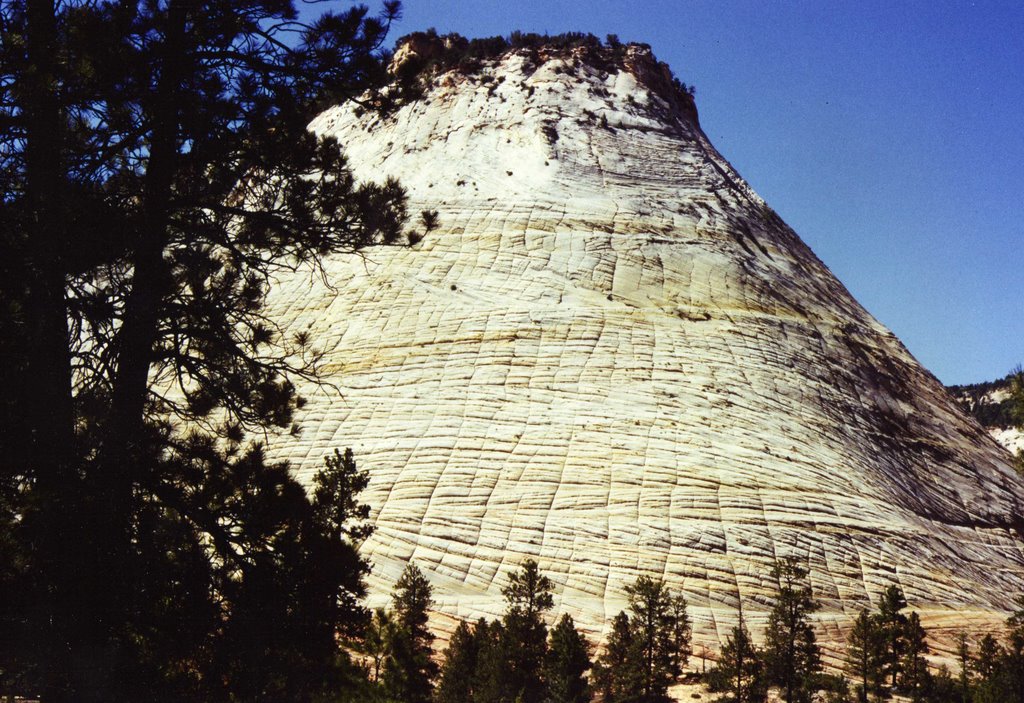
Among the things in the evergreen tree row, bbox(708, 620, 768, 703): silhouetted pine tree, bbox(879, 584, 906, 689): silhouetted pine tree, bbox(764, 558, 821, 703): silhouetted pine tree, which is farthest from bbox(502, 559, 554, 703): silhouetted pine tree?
bbox(879, 584, 906, 689): silhouetted pine tree

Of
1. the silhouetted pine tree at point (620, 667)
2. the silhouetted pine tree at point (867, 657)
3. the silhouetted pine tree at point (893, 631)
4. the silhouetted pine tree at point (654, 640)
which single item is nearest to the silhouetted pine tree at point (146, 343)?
the silhouetted pine tree at point (620, 667)

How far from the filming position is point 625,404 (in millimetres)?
22484

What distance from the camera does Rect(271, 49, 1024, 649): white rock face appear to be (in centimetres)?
1853

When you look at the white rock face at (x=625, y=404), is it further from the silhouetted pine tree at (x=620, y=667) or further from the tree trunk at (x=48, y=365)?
the tree trunk at (x=48, y=365)

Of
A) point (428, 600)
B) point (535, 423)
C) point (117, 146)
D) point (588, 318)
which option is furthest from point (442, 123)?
point (117, 146)

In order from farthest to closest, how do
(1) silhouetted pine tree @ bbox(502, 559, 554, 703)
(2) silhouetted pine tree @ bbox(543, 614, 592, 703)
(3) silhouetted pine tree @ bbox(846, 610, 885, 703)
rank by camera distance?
(3) silhouetted pine tree @ bbox(846, 610, 885, 703) < (1) silhouetted pine tree @ bbox(502, 559, 554, 703) < (2) silhouetted pine tree @ bbox(543, 614, 592, 703)

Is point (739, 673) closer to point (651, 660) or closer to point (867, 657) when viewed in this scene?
point (651, 660)

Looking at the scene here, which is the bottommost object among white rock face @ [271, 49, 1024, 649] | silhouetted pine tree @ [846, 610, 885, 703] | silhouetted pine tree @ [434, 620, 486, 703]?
silhouetted pine tree @ [434, 620, 486, 703]

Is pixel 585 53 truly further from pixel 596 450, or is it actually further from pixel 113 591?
pixel 113 591

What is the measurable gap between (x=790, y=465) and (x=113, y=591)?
55.4 ft

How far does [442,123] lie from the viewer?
121 feet

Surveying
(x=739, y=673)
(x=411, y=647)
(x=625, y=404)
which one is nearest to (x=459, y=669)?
(x=411, y=647)

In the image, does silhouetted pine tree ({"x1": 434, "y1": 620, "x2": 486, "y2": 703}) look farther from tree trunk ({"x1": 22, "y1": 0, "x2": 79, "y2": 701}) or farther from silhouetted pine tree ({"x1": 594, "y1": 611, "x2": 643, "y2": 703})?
tree trunk ({"x1": 22, "y1": 0, "x2": 79, "y2": 701})

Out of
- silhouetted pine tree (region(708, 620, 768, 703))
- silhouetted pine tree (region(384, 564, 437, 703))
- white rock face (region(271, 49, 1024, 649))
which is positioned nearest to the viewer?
silhouetted pine tree (region(384, 564, 437, 703))
